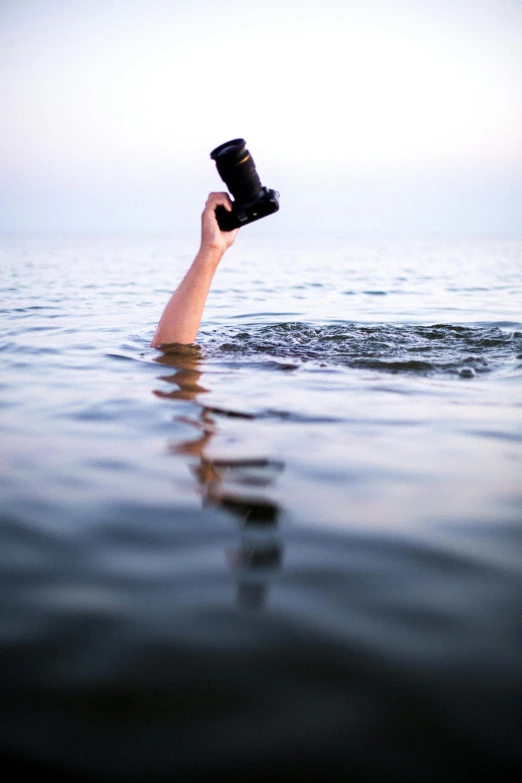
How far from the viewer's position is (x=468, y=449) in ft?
8.73

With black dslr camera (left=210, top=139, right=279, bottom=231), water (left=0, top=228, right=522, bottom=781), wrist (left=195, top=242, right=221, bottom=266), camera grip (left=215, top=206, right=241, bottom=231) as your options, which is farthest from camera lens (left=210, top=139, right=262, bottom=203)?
water (left=0, top=228, right=522, bottom=781)

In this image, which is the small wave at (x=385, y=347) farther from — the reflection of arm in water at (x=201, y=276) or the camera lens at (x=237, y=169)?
the camera lens at (x=237, y=169)

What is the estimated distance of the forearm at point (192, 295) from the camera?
423 cm

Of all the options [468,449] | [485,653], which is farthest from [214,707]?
[468,449]

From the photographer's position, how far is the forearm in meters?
4.23

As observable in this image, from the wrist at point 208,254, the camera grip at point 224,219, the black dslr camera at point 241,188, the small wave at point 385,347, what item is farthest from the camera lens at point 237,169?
the small wave at point 385,347

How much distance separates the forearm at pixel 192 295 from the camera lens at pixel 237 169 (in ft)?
1.33

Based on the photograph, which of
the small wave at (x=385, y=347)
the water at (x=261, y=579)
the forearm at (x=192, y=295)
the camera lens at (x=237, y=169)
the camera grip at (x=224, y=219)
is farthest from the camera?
the small wave at (x=385, y=347)

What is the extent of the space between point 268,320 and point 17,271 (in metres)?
11.0

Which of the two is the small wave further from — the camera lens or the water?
the camera lens

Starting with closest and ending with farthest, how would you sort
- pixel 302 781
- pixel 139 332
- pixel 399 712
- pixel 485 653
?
pixel 302 781 → pixel 399 712 → pixel 485 653 → pixel 139 332

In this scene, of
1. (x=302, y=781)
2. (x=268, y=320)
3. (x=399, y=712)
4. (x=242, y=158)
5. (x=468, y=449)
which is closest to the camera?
(x=302, y=781)

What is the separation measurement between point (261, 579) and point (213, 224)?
123 inches

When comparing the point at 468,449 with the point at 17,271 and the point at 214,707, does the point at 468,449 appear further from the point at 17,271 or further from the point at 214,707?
the point at 17,271
